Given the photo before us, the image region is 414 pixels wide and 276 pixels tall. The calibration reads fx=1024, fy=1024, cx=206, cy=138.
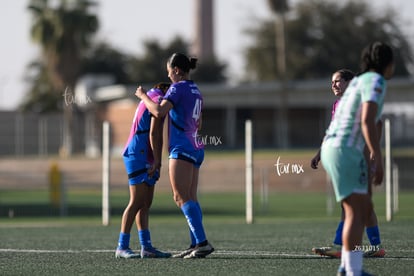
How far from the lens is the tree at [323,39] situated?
7925cm

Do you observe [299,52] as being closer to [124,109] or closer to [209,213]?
[124,109]

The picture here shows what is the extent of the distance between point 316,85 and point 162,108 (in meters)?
46.3

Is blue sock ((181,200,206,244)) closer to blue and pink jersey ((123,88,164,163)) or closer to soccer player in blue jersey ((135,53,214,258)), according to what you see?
soccer player in blue jersey ((135,53,214,258))

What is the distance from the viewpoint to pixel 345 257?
813cm

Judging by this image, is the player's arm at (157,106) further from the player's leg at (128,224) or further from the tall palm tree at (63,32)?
the tall palm tree at (63,32)

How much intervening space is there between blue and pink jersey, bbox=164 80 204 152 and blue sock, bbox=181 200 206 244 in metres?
0.57

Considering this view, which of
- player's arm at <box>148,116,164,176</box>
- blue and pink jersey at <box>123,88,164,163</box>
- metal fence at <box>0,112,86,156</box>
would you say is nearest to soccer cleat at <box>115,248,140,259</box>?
blue and pink jersey at <box>123,88,164,163</box>

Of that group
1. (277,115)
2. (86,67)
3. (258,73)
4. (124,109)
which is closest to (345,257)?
(124,109)

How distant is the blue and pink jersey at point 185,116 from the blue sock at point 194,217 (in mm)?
571

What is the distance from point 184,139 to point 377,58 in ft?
9.51

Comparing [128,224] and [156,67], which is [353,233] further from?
[156,67]

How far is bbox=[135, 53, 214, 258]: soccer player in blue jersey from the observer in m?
10.5

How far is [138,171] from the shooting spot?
10.9 m

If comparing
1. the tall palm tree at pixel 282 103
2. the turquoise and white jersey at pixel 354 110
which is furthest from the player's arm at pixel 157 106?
the tall palm tree at pixel 282 103
